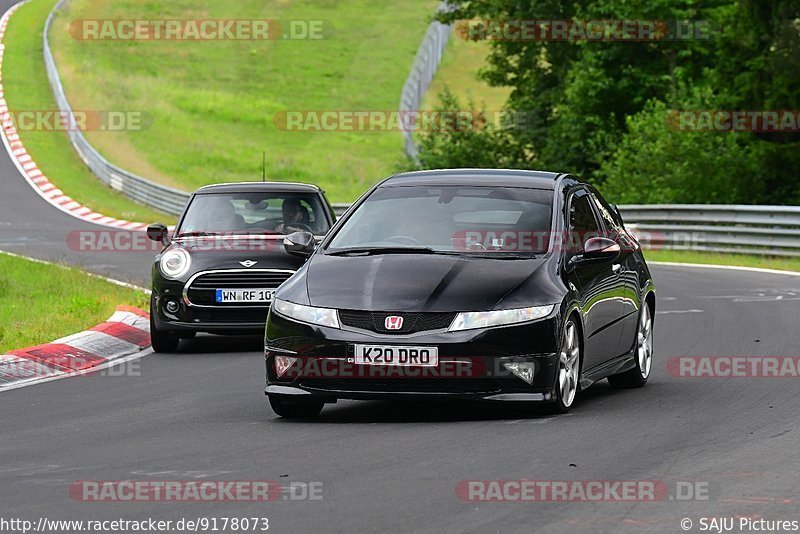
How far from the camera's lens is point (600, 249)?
422 inches

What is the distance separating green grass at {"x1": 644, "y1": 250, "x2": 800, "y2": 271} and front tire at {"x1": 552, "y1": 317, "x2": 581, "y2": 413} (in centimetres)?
1586

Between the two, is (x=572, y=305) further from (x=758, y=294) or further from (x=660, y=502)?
(x=758, y=294)

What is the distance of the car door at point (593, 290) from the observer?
10.5m

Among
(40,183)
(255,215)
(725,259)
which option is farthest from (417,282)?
(40,183)

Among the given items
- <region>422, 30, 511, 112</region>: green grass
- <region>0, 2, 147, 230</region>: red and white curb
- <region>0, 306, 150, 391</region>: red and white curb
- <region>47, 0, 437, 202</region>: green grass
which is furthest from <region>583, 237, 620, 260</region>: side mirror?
<region>422, 30, 511, 112</region>: green grass

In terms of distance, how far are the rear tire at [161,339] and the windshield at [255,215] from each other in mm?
1231

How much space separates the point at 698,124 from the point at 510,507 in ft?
94.1

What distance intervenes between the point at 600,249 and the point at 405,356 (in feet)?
6.17

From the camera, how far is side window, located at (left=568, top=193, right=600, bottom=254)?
10828 mm

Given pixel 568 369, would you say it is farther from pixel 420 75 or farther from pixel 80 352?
pixel 420 75

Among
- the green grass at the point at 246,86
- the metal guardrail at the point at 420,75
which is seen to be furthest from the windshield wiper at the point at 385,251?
the green grass at the point at 246,86

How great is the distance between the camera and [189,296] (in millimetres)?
15117

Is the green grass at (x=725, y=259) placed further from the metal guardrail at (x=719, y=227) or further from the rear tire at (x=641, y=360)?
the rear tire at (x=641, y=360)

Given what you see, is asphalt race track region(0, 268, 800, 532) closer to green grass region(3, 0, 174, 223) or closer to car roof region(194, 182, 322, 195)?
car roof region(194, 182, 322, 195)
